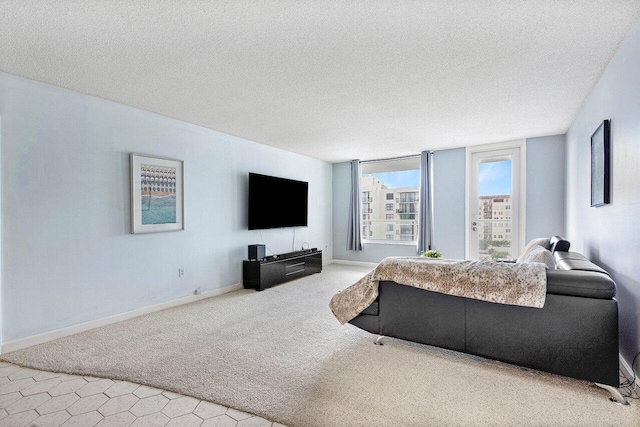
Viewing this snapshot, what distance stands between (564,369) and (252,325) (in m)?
2.55

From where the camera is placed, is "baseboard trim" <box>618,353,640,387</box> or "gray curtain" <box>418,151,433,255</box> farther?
"gray curtain" <box>418,151,433,255</box>

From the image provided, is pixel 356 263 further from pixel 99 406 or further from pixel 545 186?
pixel 99 406

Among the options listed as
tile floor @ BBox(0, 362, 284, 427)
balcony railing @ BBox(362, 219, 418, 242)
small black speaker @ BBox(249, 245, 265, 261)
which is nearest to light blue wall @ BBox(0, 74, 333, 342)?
small black speaker @ BBox(249, 245, 265, 261)

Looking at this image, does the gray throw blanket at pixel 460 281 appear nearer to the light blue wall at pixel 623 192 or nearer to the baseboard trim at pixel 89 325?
the light blue wall at pixel 623 192

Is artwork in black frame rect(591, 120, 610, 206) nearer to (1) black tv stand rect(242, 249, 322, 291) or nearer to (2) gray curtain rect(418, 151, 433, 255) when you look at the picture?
(2) gray curtain rect(418, 151, 433, 255)

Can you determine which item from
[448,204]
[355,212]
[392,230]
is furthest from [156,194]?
[448,204]

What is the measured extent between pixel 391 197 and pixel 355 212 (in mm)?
828

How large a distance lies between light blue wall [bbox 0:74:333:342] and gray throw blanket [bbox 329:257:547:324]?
2.36 meters

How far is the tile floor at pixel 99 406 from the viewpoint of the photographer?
168 centimetres

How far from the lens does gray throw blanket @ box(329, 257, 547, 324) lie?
1960 mm

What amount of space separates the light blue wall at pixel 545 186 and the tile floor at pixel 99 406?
196 inches

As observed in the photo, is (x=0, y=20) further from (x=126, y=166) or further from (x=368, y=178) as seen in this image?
(x=368, y=178)

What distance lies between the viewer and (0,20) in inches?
74.0

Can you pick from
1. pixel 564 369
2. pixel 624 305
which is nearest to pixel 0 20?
pixel 564 369
